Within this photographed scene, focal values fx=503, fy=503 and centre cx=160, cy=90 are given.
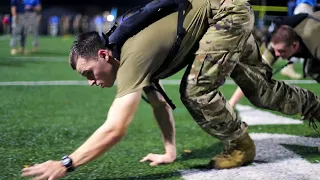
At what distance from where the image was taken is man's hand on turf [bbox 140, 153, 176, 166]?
10.7 ft

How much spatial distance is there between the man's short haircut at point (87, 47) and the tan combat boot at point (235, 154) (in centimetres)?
108

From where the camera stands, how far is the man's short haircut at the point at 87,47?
8.43 feet

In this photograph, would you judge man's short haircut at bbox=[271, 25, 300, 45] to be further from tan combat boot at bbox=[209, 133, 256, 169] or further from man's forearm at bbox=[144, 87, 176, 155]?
man's forearm at bbox=[144, 87, 176, 155]

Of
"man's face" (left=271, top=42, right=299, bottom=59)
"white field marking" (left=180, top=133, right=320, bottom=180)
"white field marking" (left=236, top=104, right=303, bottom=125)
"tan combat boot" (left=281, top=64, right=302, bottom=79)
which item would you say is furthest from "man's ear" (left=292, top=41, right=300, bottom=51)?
"tan combat boot" (left=281, top=64, right=302, bottom=79)

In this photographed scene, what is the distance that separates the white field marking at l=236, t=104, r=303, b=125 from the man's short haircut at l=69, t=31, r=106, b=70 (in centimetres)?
245

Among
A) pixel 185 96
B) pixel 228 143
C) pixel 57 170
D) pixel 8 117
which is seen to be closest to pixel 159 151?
pixel 228 143

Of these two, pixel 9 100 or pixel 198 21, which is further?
pixel 9 100

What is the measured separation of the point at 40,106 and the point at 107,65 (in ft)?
10.3

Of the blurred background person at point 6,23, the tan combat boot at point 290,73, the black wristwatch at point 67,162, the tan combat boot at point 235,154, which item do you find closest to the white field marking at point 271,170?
the tan combat boot at point 235,154

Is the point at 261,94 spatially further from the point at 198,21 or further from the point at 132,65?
the point at 132,65

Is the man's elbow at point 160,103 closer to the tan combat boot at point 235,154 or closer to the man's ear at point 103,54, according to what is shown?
the tan combat boot at point 235,154

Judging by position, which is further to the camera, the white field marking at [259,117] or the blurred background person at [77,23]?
the blurred background person at [77,23]

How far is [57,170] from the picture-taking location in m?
2.34

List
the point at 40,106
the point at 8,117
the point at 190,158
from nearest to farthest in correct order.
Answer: the point at 190,158, the point at 8,117, the point at 40,106
